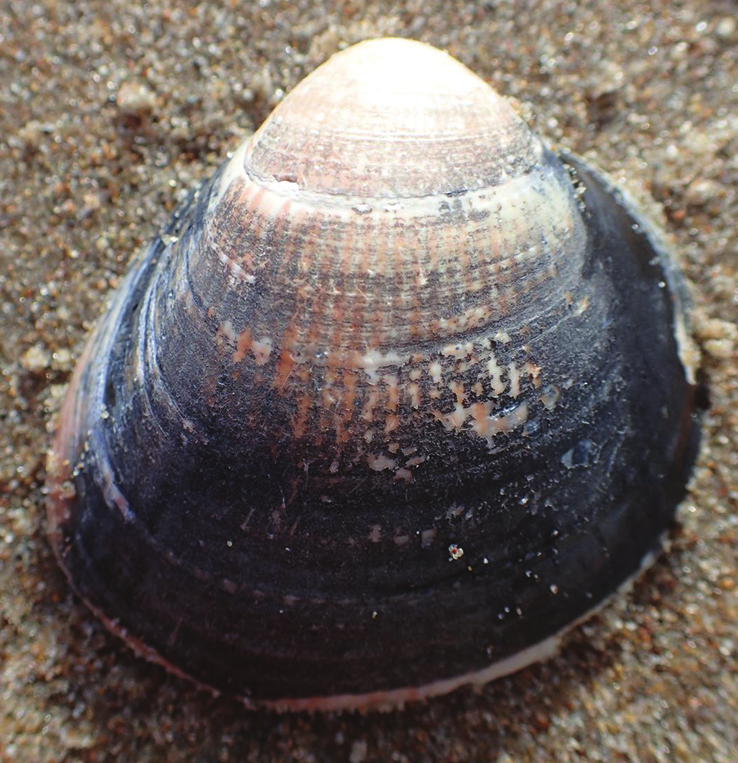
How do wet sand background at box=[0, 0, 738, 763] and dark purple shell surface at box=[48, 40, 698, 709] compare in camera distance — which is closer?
dark purple shell surface at box=[48, 40, 698, 709]

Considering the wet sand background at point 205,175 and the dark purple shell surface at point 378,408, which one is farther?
the wet sand background at point 205,175

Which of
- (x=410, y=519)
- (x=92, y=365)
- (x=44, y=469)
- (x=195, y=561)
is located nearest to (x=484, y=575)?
(x=410, y=519)

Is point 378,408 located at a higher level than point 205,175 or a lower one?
lower

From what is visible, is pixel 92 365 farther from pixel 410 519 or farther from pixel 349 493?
pixel 410 519

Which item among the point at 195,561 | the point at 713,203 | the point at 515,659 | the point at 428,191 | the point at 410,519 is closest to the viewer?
the point at 428,191
